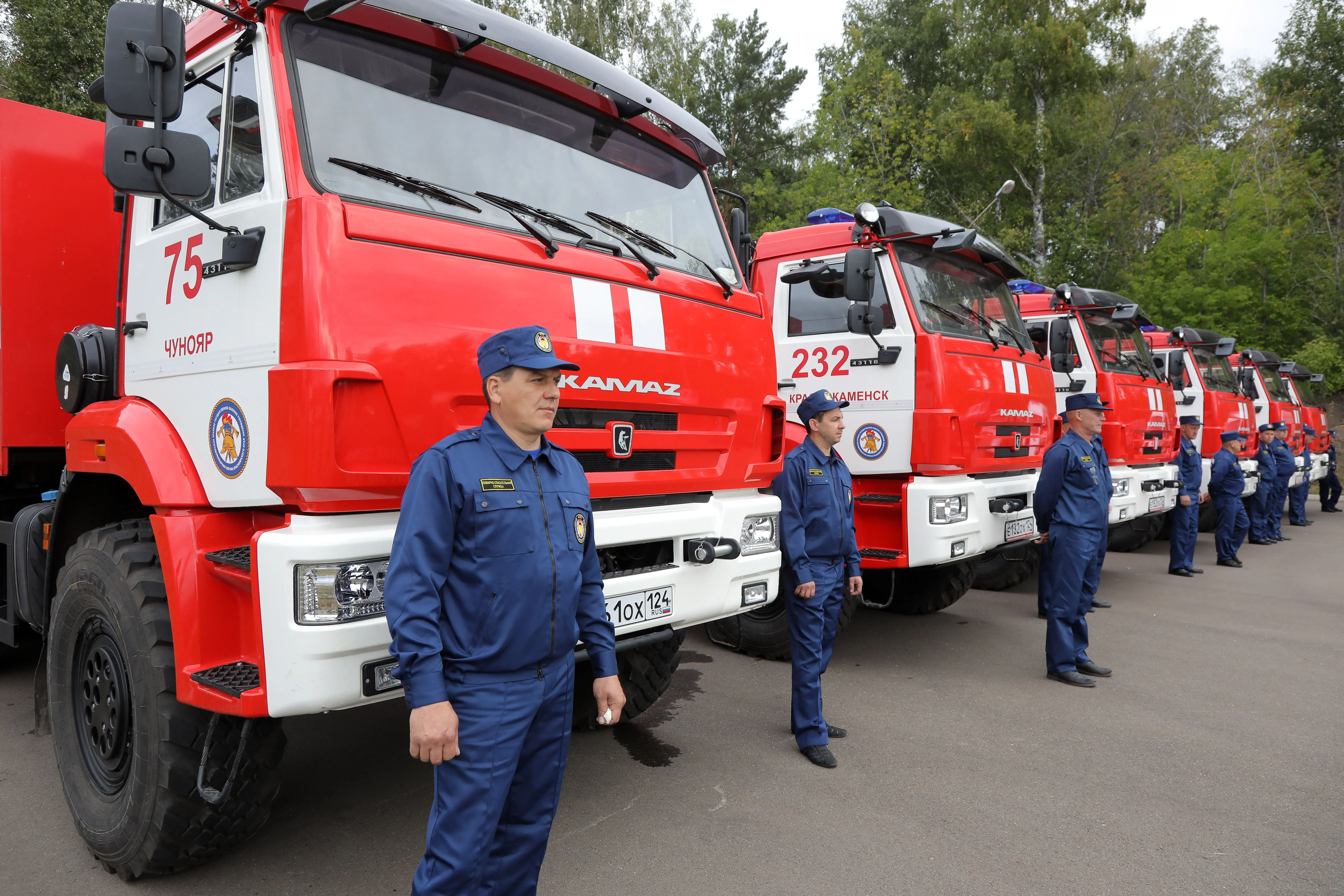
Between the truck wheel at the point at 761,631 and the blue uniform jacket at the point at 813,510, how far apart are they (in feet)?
4.27

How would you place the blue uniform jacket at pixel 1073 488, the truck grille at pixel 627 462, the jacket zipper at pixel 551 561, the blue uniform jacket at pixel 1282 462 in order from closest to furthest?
1. the jacket zipper at pixel 551 561
2. the truck grille at pixel 627 462
3. the blue uniform jacket at pixel 1073 488
4. the blue uniform jacket at pixel 1282 462

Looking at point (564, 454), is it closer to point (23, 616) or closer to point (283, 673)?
point (283, 673)

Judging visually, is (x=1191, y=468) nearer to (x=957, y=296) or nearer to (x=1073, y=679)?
(x=1073, y=679)

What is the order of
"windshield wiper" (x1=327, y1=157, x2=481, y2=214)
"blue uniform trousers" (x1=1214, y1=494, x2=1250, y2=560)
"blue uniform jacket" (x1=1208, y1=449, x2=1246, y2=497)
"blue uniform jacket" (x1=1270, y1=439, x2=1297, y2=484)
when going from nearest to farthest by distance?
"windshield wiper" (x1=327, y1=157, x2=481, y2=214)
"blue uniform jacket" (x1=1208, y1=449, x2=1246, y2=497)
"blue uniform trousers" (x1=1214, y1=494, x2=1250, y2=560)
"blue uniform jacket" (x1=1270, y1=439, x2=1297, y2=484)

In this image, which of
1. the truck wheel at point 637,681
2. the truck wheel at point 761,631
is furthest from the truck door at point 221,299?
the truck wheel at point 761,631

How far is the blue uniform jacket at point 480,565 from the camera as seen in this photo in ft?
6.77

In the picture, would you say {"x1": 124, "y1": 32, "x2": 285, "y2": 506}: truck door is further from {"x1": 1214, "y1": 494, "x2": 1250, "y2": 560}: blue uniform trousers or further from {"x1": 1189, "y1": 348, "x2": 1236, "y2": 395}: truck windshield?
{"x1": 1189, "y1": 348, "x2": 1236, "y2": 395}: truck windshield

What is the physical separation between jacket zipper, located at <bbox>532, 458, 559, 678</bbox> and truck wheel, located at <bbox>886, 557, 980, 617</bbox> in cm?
438

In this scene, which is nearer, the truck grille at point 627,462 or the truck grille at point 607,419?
the truck grille at point 607,419

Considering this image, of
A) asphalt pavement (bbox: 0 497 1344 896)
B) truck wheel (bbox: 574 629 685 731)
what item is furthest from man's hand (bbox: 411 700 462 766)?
truck wheel (bbox: 574 629 685 731)

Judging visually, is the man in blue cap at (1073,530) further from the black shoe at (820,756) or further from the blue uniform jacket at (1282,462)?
the blue uniform jacket at (1282,462)

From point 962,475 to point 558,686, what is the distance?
3.71 m

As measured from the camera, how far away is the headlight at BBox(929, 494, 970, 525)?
501 cm

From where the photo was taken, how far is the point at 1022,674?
555 cm
